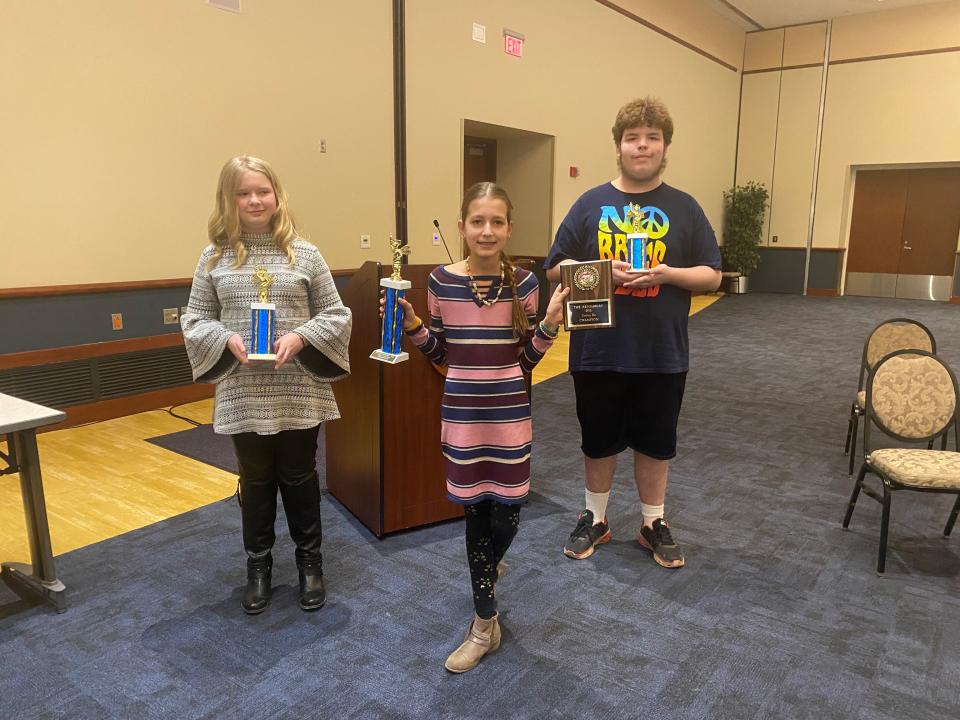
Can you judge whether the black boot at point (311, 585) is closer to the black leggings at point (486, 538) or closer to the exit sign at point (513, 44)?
the black leggings at point (486, 538)

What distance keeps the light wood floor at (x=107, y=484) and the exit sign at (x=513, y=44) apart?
495 centimetres

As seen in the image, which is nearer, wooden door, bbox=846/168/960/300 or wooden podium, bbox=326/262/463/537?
wooden podium, bbox=326/262/463/537

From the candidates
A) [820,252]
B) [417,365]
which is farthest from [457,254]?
[820,252]

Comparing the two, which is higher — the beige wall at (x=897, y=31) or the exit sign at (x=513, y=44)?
the beige wall at (x=897, y=31)

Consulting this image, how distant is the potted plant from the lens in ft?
39.9

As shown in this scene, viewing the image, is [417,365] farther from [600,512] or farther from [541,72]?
[541,72]

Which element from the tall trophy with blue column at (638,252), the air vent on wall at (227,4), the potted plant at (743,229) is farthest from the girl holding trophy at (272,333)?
the potted plant at (743,229)

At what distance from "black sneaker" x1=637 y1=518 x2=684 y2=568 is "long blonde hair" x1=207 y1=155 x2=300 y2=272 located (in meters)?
1.60

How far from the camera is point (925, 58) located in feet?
35.1

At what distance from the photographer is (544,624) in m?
2.11

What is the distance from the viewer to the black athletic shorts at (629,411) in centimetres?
234

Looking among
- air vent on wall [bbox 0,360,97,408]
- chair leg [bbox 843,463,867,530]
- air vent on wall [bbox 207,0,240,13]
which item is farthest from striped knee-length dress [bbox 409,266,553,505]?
air vent on wall [bbox 207,0,240,13]

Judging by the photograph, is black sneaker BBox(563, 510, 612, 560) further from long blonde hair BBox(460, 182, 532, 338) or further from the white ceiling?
the white ceiling

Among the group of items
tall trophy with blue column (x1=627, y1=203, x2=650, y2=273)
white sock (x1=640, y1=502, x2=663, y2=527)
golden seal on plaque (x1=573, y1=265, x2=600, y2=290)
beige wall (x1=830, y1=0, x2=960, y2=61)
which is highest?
beige wall (x1=830, y1=0, x2=960, y2=61)
